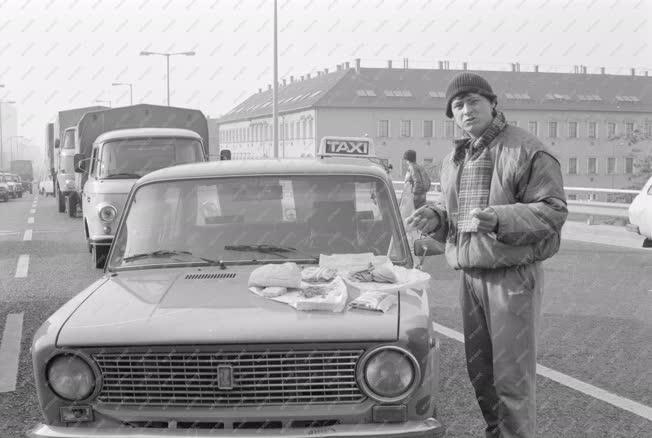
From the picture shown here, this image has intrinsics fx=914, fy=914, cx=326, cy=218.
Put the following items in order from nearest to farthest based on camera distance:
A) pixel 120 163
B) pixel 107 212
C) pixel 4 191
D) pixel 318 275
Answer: pixel 318 275 → pixel 107 212 → pixel 120 163 → pixel 4 191

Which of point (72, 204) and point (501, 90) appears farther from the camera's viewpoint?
point (501, 90)

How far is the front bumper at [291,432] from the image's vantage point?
3.51 meters

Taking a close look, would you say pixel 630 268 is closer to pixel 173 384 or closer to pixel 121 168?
pixel 121 168

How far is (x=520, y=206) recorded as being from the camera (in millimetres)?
3979

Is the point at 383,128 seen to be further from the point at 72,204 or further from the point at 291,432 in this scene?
the point at 291,432

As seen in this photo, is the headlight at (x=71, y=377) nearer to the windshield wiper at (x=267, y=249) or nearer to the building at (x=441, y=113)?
the windshield wiper at (x=267, y=249)

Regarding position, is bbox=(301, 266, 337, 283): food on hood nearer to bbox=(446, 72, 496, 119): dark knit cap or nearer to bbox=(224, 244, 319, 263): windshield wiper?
bbox=(224, 244, 319, 263): windshield wiper

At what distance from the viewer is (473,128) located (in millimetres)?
4230

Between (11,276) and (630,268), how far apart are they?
8.69 m

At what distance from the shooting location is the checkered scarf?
13.9 ft

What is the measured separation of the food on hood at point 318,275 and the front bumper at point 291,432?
0.88 m

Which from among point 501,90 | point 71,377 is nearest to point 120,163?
point 71,377

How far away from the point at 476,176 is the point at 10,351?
478cm

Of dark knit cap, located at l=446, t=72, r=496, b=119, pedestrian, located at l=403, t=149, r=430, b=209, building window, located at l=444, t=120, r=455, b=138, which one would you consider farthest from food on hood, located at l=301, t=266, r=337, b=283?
building window, located at l=444, t=120, r=455, b=138
